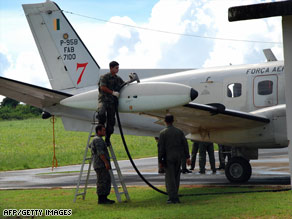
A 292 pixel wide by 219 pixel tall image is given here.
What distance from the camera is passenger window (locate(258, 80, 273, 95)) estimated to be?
14.7 metres

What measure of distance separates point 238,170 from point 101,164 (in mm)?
5002

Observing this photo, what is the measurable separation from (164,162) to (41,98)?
209 inches

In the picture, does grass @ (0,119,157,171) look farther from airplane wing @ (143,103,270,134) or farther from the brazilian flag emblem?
airplane wing @ (143,103,270,134)

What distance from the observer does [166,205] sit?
1085 centimetres

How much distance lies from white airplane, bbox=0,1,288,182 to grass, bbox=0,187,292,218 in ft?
6.27

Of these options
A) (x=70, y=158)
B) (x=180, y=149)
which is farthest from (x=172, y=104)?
(x=70, y=158)

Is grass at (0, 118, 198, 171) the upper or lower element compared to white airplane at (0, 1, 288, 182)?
lower

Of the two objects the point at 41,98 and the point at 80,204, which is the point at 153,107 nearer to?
the point at 80,204

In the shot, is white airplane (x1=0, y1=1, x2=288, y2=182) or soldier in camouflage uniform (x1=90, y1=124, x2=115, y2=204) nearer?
white airplane (x1=0, y1=1, x2=288, y2=182)

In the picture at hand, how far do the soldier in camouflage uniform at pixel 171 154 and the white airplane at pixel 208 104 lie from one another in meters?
0.67

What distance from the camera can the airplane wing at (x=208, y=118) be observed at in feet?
40.9

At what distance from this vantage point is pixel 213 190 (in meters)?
12.9

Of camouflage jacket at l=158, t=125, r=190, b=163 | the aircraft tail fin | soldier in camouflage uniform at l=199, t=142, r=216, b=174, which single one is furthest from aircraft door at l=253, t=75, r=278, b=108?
the aircraft tail fin

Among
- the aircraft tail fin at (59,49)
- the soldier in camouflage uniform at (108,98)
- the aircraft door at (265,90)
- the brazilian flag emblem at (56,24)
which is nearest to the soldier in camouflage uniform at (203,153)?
the aircraft door at (265,90)
